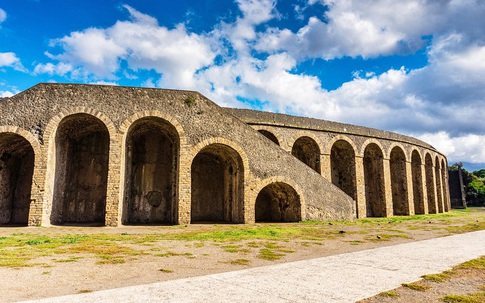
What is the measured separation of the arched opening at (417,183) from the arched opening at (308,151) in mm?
11007

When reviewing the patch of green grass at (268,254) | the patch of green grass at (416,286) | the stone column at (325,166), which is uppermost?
the stone column at (325,166)

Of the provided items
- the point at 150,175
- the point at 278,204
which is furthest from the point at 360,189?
the point at 150,175

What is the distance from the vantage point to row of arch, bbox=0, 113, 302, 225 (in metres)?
12.9

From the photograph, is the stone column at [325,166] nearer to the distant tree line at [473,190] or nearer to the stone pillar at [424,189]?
the stone pillar at [424,189]

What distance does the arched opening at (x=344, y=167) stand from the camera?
19792 millimetres

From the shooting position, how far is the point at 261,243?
7.72 metres

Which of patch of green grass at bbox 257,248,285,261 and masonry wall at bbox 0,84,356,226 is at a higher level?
masonry wall at bbox 0,84,356,226

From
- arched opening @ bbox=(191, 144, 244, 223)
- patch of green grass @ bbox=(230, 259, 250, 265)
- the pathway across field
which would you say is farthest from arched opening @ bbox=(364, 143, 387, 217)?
patch of green grass @ bbox=(230, 259, 250, 265)

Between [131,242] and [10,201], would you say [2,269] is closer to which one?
[131,242]

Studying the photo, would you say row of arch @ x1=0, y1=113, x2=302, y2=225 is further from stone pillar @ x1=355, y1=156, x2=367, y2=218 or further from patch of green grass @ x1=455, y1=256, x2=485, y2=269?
patch of green grass @ x1=455, y1=256, x2=485, y2=269

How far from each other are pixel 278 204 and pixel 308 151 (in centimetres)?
534

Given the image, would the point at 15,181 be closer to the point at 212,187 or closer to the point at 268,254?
the point at 212,187

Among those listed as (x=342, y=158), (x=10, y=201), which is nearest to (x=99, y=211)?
(x=10, y=201)

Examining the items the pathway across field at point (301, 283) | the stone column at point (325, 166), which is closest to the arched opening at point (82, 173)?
the pathway across field at point (301, 283)
